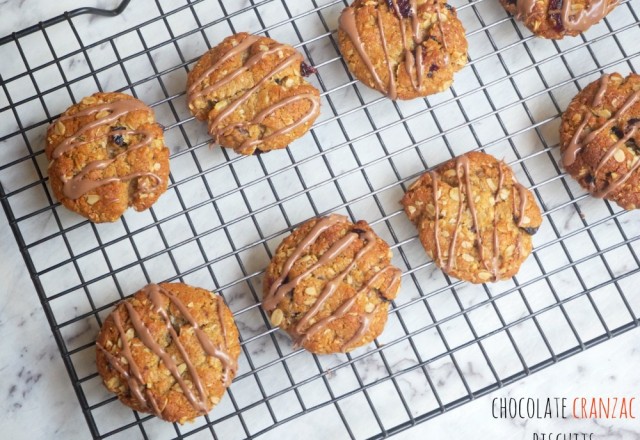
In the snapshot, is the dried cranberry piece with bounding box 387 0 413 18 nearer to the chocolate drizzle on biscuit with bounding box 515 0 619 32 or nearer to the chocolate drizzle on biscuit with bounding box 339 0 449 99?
the chocolate drizzle on biscuit with bounding box 339 0 449 99

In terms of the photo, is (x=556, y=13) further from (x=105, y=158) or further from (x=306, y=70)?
(x=105, y=158)

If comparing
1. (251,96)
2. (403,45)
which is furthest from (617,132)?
(251,96)

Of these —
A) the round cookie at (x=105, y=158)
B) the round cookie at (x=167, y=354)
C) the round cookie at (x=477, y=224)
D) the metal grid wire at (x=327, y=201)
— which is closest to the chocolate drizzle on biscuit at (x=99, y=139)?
the round cookie at (x=105, y=158)

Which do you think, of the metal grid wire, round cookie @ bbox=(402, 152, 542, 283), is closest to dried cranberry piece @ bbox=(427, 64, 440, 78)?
the metal grid wire

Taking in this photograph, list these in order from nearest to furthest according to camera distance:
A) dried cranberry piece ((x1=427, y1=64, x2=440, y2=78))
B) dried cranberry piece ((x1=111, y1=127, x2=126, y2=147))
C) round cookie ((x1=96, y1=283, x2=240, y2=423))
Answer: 1. round cookie ((x1=96, y1=283, x2=240, y2=423))
2. dried cranberry piece ((x1=111, y1=127, x2=126, y2=147))
3. dried cranberry piece ((x1=427, y1=64, x2=440, y2=78))

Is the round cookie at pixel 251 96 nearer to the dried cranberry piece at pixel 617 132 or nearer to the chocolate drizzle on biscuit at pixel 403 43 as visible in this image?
the chocolate drizzle on biscuit at pixel 403 43
